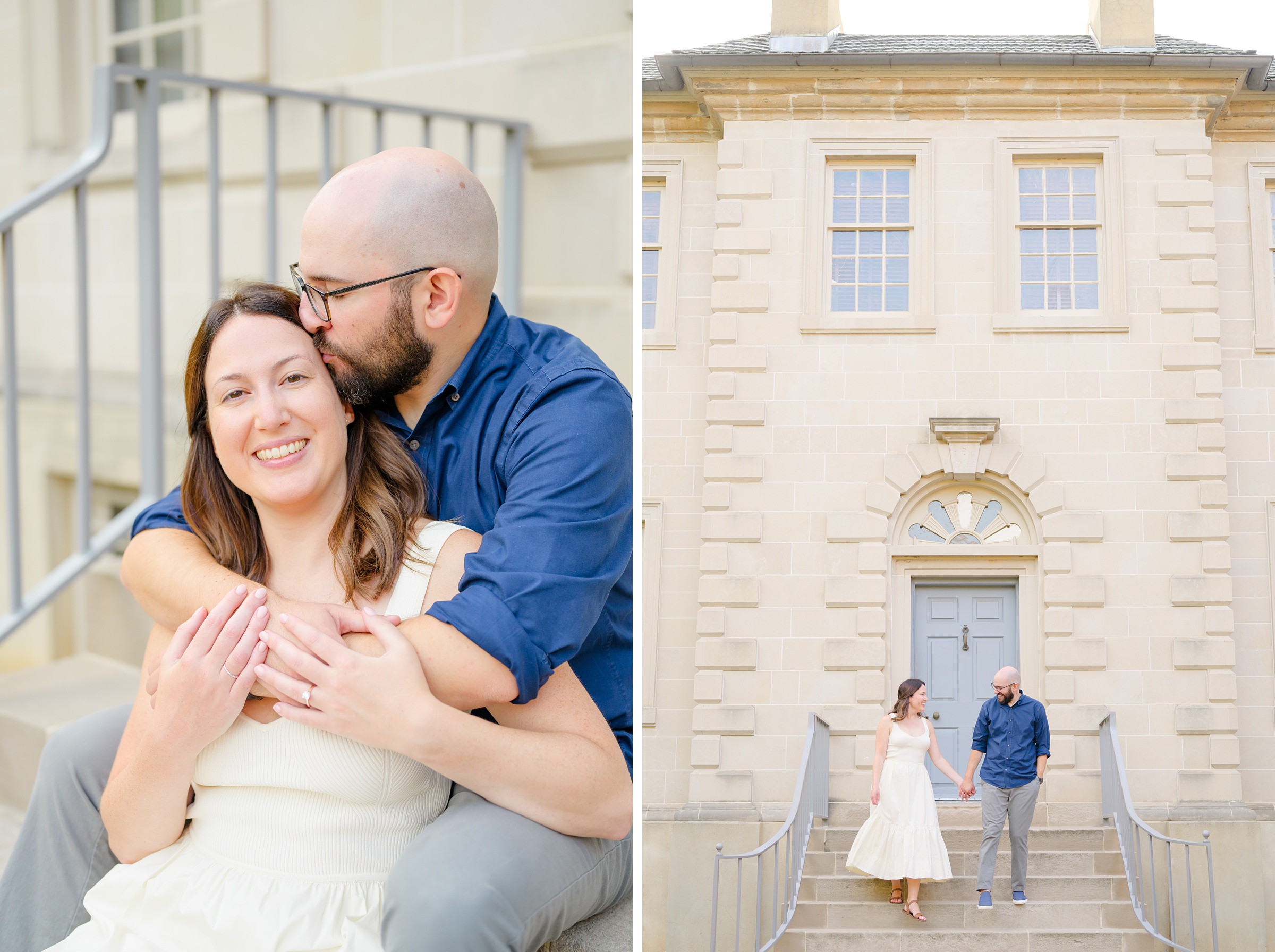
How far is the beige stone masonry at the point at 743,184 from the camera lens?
4152 mm

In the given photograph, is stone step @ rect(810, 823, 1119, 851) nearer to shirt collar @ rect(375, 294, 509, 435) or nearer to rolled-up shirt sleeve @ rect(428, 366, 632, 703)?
rolled-up shirt sleeve @ rect(428, 366, 632, 703)

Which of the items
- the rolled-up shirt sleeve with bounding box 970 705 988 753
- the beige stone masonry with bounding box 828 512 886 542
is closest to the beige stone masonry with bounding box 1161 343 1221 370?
the beige stone masonry with bounding box 828 512 886 542

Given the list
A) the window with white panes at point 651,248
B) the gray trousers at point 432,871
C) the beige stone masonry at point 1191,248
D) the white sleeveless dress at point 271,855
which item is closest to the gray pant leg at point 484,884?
the gray trousers at point 432,871

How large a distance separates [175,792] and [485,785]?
0.49 metres

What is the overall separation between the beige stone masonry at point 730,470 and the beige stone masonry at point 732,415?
14 centimetres

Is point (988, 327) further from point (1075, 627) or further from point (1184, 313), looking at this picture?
point (1075, 627)

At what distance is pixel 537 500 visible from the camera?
172 cm

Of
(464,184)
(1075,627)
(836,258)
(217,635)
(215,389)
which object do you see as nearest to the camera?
(217,635)

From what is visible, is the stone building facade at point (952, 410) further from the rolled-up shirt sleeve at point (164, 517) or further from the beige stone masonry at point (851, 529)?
the rolled-up shirt sleeve at point (164, 517)

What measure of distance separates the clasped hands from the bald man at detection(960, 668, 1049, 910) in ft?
8.86

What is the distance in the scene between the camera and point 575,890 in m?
1.71

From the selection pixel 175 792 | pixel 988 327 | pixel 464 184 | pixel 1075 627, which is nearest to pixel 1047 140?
pixel 988 327

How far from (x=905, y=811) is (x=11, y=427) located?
10.2 ft

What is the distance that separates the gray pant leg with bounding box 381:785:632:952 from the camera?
147 cm
